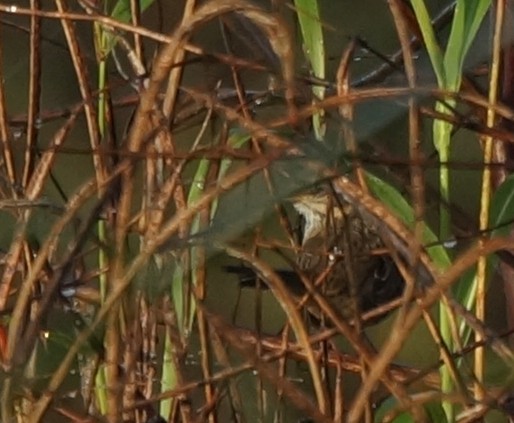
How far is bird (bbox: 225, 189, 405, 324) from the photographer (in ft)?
3.14

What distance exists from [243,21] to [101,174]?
291 millimetres

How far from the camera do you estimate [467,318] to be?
0.80 m

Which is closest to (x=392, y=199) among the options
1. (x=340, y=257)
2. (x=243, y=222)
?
(x=340, y=257)

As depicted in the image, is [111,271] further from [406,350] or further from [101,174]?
[406,350]

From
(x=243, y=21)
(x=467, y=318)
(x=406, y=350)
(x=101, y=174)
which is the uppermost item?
(x=243, y=21)

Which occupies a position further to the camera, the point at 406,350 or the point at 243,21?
the point at 406,350

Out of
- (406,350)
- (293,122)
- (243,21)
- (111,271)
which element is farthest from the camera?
(406,350)

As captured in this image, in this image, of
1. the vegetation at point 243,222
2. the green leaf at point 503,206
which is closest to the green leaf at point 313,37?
the vegetation at point 243,222

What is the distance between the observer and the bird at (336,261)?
0.96 meters

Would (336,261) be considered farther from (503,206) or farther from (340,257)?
(503,206)

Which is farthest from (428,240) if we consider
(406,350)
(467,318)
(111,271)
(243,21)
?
(406,350)

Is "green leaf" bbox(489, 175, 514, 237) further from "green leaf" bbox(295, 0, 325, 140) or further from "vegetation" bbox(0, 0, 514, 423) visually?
"green leaf" bbox(295, 0, 325, 140)

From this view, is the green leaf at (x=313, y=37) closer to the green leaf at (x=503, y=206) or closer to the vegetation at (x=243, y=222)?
the vegetation at (x=243, y=222)

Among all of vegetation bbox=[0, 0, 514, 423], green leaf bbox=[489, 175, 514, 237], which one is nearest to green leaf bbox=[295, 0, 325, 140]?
vegetation bbox=[0, 0, 514, 423]
